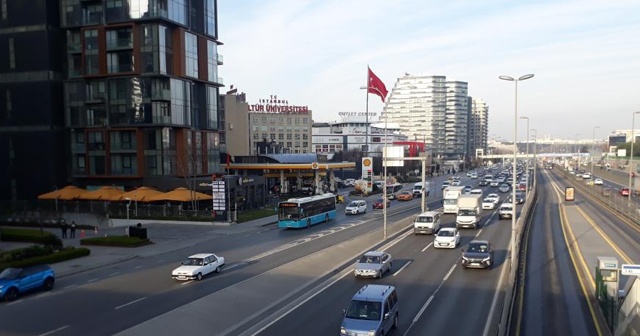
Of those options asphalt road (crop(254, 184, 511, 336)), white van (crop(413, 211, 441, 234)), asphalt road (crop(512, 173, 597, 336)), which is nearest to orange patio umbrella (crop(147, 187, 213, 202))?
white van (crop(413, 211, 441, 234))

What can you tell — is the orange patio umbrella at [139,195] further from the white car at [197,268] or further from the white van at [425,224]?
the white van at [425,224]

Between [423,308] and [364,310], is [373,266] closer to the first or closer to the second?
[423,308]

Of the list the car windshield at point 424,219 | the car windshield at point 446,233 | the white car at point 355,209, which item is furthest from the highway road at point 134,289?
the white car at point 355,209

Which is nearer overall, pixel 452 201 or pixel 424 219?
pixel 424 219

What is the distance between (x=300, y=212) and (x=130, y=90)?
92.8 ft

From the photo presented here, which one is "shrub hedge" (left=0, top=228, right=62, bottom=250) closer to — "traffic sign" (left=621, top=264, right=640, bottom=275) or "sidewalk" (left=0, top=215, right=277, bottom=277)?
"sidewalk" (left=0, top=215, right=277, bottom=277)

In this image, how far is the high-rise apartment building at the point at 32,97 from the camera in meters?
64.4

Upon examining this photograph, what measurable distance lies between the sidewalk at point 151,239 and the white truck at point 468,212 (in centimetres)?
1949

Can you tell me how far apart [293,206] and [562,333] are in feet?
106

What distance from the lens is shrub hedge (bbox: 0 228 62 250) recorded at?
39469mm

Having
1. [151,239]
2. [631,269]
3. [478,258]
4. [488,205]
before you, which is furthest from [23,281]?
[488,205]

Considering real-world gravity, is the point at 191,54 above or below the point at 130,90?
above

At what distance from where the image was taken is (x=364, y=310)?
17969 mm

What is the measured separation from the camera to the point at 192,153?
65.8 metres
